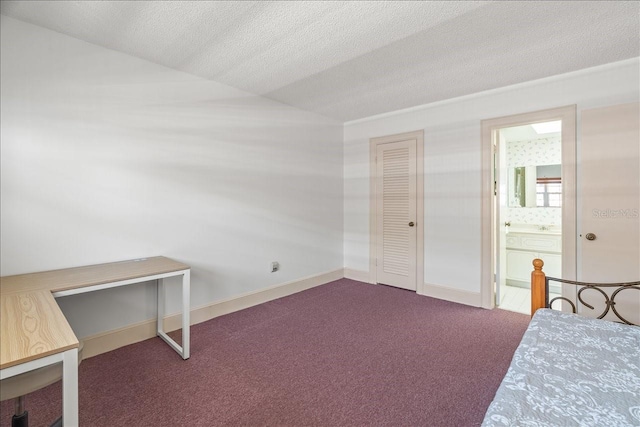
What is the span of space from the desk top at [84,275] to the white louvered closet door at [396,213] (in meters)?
2.73

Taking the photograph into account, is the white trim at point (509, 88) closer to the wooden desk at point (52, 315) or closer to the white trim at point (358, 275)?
the white trim at point (358, 275)

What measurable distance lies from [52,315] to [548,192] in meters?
5.57

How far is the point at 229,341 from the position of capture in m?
2.52

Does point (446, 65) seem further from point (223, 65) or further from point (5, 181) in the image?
point (5, 181)

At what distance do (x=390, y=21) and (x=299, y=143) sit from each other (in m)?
2.11

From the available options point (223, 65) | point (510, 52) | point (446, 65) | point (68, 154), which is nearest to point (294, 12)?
point (223, 65)

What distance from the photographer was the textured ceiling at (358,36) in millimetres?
1879

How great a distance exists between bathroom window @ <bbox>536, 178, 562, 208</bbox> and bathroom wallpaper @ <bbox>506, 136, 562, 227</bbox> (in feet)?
0.30

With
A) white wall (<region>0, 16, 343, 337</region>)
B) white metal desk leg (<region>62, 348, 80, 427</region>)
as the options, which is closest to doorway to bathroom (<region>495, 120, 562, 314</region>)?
white wall (<region>0, 16, 343, 337</region>)

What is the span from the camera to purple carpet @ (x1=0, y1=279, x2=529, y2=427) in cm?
167

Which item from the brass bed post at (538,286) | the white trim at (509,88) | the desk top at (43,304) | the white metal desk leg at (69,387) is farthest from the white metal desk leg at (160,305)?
the white trim at (509,88)

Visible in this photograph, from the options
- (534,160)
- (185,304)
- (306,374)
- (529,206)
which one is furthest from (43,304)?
(534,160)

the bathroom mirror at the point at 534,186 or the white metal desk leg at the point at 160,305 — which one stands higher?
the bathroom mirror at the point at 534,186

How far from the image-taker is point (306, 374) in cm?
206
